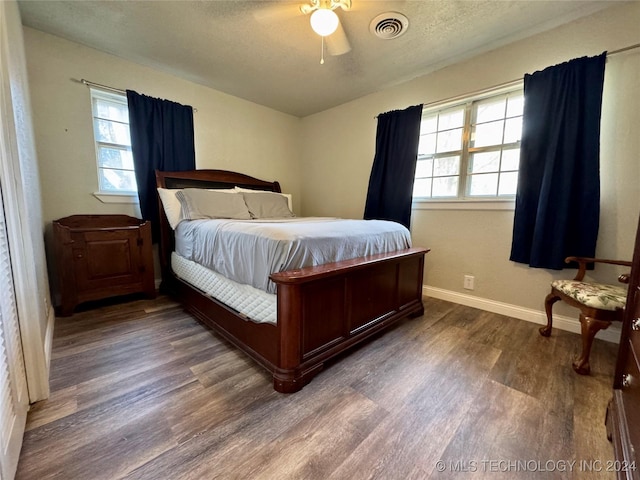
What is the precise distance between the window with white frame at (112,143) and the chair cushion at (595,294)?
13.0ft

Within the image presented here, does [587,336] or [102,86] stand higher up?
[102,86]

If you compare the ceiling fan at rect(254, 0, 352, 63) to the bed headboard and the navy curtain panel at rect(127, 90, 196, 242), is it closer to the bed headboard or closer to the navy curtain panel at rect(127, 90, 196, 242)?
the navy curtain panel at rect(127, 90, 196, 242)

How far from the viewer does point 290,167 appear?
14.1 feet

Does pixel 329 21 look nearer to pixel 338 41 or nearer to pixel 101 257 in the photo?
pixel 338 41

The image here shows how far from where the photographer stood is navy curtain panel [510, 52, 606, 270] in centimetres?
194

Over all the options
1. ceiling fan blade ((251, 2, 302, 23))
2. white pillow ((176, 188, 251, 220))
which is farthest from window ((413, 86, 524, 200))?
white pillow ((176, 188, 251, 220))

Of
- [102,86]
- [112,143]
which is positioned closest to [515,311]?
[112,143]

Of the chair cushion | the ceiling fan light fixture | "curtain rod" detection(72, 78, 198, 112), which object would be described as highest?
the ceiling fan light fixture

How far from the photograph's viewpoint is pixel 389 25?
2059 millimetres

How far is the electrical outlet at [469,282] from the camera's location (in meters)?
2.67

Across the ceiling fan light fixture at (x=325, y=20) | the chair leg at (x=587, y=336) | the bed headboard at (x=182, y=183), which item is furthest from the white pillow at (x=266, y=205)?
the chair leg at (x=587, y=336)

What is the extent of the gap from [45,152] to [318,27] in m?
2.63

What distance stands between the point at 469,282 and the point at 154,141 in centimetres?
370

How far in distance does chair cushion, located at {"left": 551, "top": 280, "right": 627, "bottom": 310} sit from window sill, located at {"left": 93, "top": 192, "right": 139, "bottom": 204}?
395 centimetres
